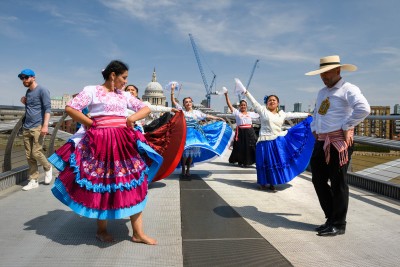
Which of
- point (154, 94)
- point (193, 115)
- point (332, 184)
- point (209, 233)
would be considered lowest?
point (209, 233)

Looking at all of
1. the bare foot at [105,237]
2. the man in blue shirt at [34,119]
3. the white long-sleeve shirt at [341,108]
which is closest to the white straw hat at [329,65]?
the white long-sleeve shirt at [341,108]

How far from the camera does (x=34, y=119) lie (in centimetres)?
474

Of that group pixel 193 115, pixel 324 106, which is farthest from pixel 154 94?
pixel 324 106

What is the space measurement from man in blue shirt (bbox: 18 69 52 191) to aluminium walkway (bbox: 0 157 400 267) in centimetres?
43

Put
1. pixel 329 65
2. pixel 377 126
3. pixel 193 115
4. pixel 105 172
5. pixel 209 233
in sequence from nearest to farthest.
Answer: pixel 105 172, pixel 209 233, pixel 329 65, pixel 377 126, pixel 193 115

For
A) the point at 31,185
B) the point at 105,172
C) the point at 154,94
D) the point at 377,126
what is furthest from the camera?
the point at 154,94

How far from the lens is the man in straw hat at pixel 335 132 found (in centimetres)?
303

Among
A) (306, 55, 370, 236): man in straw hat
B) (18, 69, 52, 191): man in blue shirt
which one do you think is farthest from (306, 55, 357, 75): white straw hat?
(18, 69, 52, 191): man in blue shirt

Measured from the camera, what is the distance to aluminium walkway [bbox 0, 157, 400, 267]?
2465 millimetres

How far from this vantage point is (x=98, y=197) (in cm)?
263

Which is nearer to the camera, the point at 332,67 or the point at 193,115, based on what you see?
the point at 332,67

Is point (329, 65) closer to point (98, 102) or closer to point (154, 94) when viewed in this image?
point (98, 102)

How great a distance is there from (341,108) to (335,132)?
22cm

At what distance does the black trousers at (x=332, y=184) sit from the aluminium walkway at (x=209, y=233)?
0.69 ft
